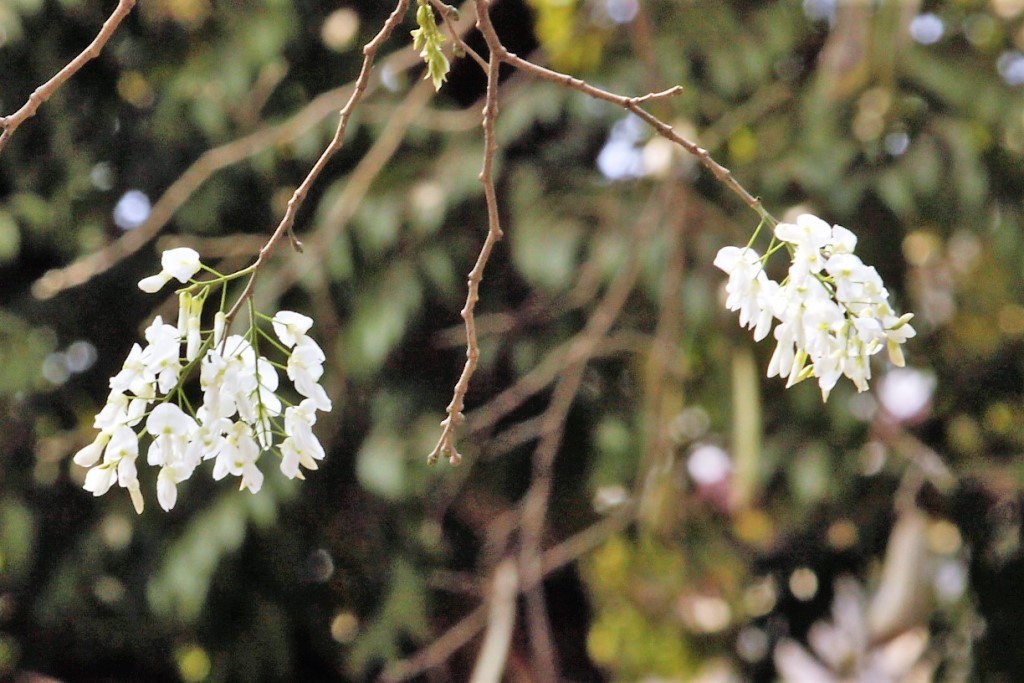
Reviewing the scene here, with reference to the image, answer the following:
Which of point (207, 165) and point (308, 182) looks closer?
point (308, 182)

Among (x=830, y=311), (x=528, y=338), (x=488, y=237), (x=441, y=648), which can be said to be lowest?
(x=441, y=648)

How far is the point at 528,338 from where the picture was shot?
2076mm

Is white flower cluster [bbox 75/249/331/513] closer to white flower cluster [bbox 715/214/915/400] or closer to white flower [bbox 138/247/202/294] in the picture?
white flower [bbox 138/247/202/294]

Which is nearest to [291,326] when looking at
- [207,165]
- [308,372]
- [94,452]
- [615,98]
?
[308,372]

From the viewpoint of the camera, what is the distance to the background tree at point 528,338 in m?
1.91

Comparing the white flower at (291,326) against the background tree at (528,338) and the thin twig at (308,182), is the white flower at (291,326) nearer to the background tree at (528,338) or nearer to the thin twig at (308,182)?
the thin twig at (308,182)

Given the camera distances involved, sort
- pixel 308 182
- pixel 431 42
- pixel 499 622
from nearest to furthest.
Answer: pixel 308 182
pixel 431 42
pixel 499 622

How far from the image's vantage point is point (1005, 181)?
6.37 feet

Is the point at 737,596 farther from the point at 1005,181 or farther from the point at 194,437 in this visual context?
the point at 194,437

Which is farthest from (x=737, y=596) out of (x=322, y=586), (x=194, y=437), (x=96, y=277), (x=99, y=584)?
(x=194, y=437)

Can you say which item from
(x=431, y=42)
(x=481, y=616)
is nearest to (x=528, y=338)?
(x=481, y=616)

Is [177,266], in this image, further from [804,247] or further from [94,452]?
[804,247]

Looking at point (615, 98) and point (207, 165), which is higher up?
point (207, 165)

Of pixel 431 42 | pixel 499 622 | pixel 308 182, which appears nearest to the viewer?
pixel 308 182
